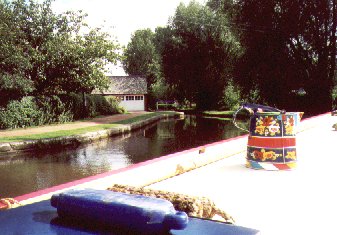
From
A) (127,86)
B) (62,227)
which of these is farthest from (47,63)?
(127,86)

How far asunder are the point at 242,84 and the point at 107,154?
1950 centimetres

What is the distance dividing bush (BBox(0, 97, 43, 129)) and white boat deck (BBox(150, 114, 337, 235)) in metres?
18.2

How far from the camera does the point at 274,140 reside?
626cm

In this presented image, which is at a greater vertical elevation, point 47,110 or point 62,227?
point 47,110

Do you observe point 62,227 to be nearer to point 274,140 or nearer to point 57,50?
point 274,140

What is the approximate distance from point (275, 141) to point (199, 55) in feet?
141

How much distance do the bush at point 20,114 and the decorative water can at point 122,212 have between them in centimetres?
2178

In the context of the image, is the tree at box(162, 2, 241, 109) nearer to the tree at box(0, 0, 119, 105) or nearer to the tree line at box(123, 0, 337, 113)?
the tree line at box(123, 0, 337, 113)

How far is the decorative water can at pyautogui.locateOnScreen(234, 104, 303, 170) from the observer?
20.4ft

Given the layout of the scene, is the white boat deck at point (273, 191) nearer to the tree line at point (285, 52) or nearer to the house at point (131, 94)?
the tree line at point (285, 52)

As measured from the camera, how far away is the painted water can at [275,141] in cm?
623

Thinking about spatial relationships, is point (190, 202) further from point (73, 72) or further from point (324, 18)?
point (324, 18)

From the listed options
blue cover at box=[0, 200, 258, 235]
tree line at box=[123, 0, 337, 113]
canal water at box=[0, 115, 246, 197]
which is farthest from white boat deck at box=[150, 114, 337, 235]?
tree line at box=[123, 0, 337, 113]

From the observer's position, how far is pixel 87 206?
227 centimetres
